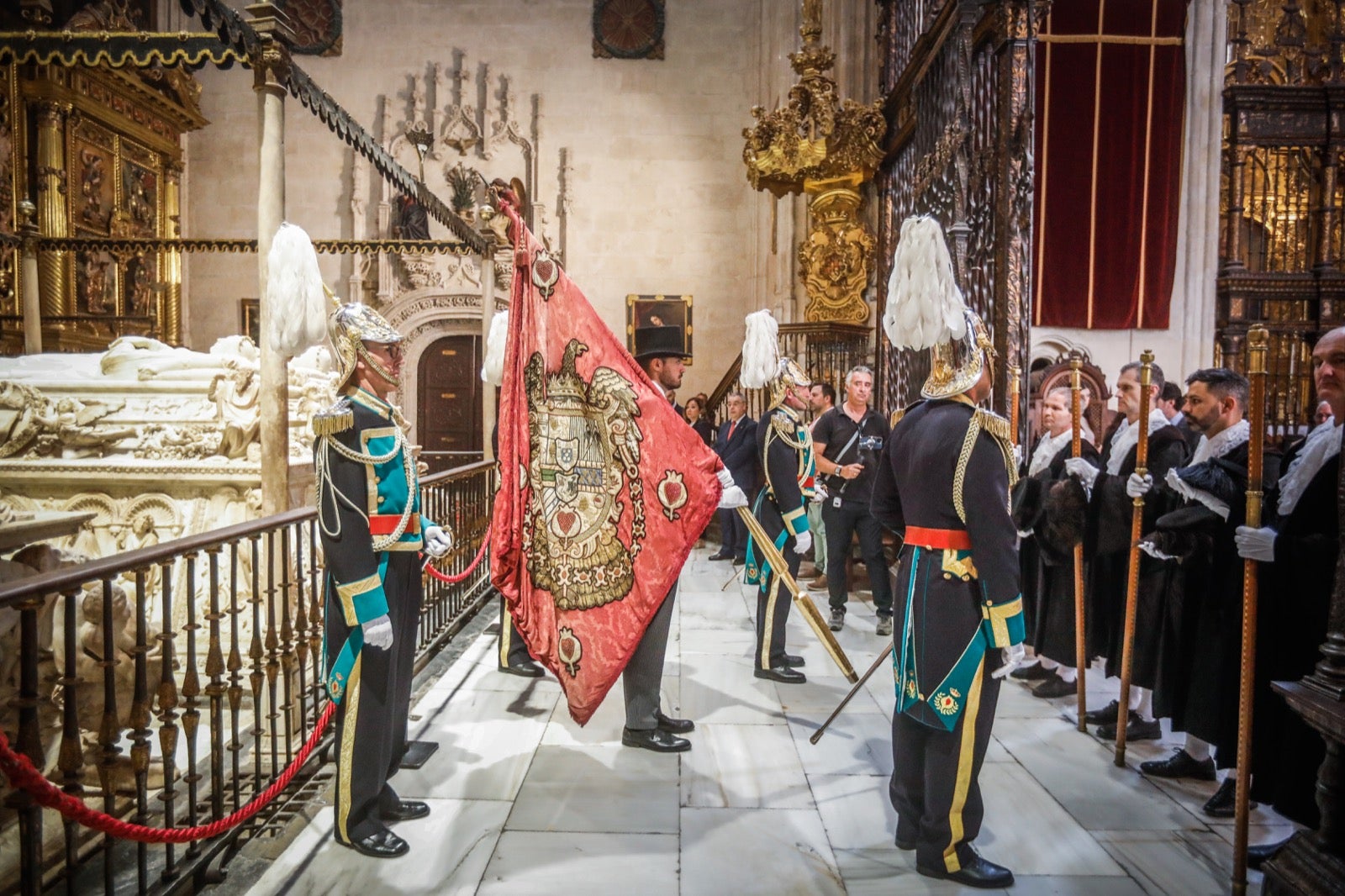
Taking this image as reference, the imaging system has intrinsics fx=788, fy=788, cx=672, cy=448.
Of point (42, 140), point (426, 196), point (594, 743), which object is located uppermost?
point (42, 140)

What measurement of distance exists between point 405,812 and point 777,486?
2416 mm

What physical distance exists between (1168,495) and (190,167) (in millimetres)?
14837

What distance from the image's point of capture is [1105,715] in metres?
3.77

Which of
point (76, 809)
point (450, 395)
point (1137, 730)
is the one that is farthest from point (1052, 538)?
point (450, 395)

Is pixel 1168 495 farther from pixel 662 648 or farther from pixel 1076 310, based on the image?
pixel 1076 310

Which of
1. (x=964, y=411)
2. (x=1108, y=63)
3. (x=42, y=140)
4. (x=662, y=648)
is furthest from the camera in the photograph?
(x=42, y=140)


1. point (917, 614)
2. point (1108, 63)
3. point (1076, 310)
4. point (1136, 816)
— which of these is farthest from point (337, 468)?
point (1108, 63)

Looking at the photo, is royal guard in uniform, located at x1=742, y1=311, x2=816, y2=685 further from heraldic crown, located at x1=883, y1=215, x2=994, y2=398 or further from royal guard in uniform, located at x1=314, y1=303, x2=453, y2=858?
royal guard in uniform, located at x1=314, y1=303, x2=453, y2=858

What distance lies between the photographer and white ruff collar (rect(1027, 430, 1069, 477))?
13.7 ft

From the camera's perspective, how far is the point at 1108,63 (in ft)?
25.4

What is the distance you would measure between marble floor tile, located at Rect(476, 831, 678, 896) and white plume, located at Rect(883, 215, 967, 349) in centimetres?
Result: 191

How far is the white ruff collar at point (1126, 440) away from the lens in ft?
12.5

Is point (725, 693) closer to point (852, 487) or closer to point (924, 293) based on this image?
point (852, 487)

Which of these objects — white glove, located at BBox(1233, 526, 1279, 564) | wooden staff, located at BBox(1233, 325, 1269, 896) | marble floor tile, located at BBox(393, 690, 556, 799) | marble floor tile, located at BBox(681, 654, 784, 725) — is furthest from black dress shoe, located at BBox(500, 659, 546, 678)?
white glove, located at BBox(1233, 526, 1279, 564)
